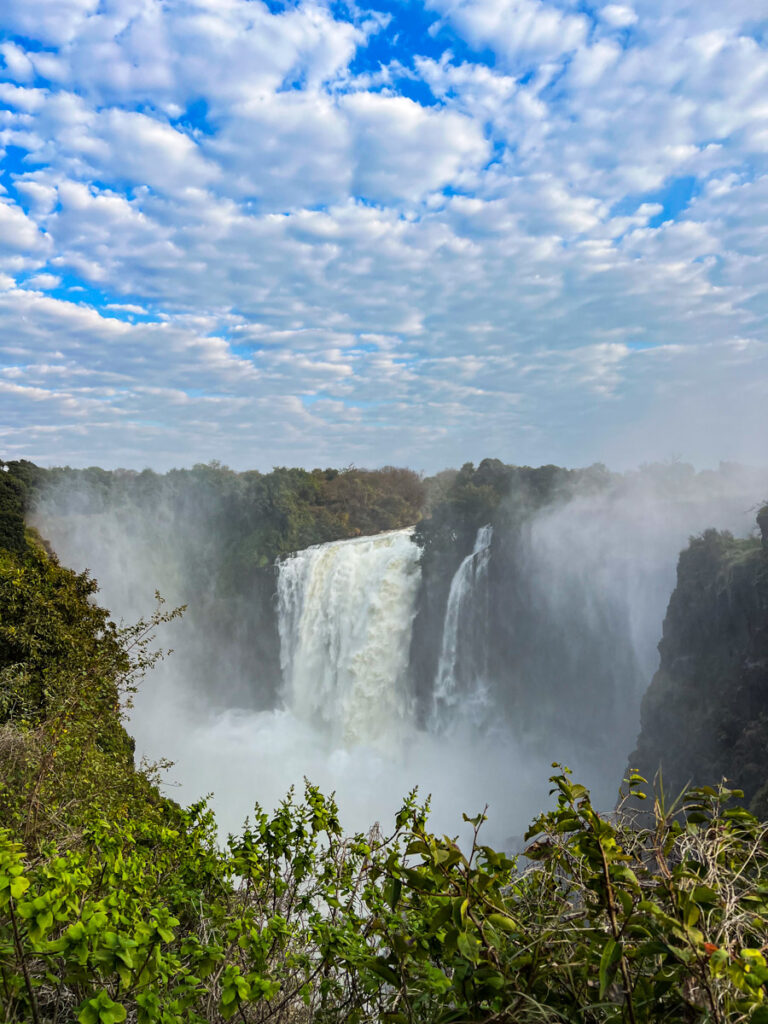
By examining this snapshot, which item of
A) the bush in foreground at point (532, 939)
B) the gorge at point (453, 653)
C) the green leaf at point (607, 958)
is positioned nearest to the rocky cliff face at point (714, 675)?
the gorge at point (453, 653)

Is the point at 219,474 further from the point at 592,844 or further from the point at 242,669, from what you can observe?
the point at 592,844

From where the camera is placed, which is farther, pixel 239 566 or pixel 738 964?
pixel 239 566

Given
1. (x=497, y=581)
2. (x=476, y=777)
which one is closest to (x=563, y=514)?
(x=497, y=581)

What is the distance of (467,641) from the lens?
27219 mm

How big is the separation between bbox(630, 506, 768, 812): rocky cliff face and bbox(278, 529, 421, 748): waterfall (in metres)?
13.9

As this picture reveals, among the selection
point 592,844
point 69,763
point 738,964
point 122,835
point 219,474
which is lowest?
point 69,763

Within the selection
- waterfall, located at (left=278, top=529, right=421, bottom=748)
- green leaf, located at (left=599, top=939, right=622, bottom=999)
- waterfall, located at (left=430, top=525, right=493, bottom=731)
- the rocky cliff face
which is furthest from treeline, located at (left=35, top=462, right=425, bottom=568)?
green leaf, located at (left=599, top=939, right=622, bottom=999)

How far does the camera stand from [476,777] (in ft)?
83.0

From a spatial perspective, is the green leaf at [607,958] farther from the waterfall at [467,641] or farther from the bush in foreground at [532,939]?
the waterfall at [467,641]

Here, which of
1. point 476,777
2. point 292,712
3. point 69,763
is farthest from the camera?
point 292,712

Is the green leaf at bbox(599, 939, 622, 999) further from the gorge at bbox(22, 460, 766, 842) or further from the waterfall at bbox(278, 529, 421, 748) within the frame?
the waterfall at bbox(278, 529, 421, 748)

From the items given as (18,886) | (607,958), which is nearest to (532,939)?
(607,958)

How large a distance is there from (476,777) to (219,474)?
1279 inches

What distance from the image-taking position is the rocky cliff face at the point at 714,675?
14.1 m
